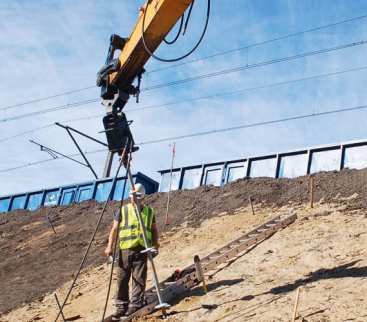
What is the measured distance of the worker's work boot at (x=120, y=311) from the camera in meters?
7.48

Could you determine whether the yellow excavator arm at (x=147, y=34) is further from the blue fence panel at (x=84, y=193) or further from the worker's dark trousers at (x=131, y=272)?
the blue fence panel at (x=84, y=193)

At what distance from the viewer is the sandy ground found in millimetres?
6648

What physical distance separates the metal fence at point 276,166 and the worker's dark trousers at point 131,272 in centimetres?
1009

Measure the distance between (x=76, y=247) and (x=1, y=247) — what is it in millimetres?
3974

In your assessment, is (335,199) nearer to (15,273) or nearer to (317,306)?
(317,306)

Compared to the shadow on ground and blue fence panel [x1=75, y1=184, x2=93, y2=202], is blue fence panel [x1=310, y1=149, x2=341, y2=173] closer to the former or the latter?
the shadow on ground

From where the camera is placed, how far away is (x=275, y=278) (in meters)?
8.06

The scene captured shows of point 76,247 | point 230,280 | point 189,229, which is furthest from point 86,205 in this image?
point 230,280

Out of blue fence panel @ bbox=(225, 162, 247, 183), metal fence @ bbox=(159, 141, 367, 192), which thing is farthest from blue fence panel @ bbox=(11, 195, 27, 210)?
blue fence panel @ bbox=(225, 162, 247, 183)

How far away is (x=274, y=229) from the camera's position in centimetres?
1079

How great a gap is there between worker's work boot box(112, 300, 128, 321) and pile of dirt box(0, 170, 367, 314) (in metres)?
4.14

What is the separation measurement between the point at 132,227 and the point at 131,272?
0.70m

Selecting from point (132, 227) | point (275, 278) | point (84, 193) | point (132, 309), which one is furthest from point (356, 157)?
point (84, 193)

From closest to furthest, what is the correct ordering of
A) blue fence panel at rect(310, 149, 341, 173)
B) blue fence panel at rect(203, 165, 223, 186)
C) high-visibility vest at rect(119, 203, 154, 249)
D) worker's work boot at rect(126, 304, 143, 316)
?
worker's work boot at rect(126, 304, 143, 316) → high-visibility vest at rect(119, 203, 154, 249) → blue fence panel at rect(310, 149, 341, 173) → blue fence panel at rect(203, 165, 223, 186)
